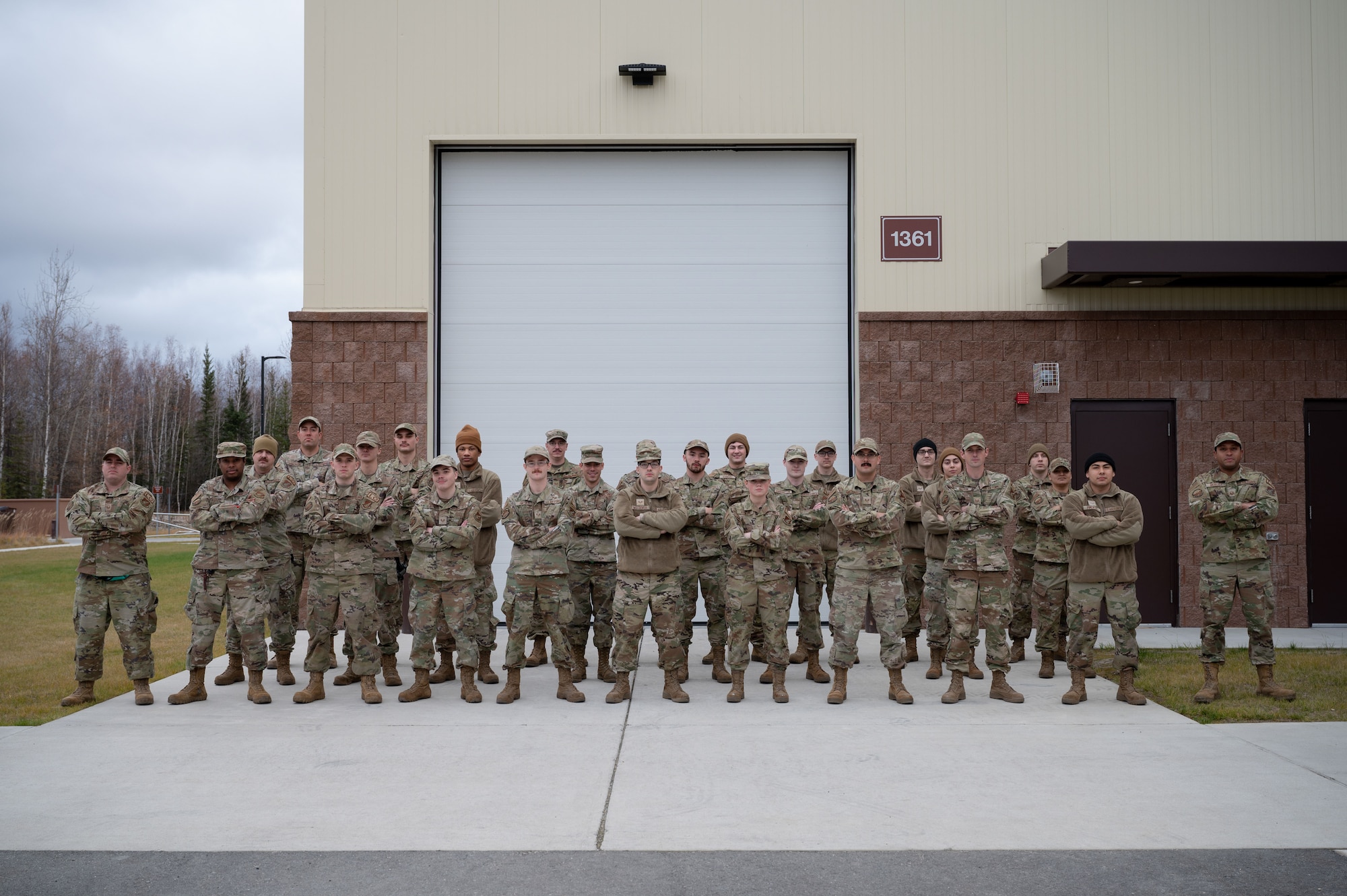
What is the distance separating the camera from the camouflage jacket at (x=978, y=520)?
7809 millimetres

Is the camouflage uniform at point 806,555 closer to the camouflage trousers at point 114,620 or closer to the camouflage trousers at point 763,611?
the camouflage trousers at point 763,611

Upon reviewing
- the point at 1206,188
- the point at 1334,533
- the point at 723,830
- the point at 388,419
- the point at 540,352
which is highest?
the point at 1206,188

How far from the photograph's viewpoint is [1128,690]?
25.7ft

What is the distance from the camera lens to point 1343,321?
1212 cm

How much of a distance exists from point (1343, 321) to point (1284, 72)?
3.23 metres

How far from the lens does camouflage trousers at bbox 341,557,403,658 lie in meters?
8.51

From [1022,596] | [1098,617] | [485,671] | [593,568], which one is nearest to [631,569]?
[593,568]

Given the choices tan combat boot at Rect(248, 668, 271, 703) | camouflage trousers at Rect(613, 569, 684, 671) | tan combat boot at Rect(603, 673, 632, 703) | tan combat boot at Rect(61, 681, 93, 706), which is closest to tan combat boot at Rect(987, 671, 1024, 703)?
camouflage trousers at Rect(613, 569, 684, 671)

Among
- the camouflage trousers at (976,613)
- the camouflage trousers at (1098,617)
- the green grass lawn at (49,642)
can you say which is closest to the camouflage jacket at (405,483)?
the green grass lawn at (49,642)

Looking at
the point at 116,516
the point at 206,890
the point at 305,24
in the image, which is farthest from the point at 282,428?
the point at 206,890

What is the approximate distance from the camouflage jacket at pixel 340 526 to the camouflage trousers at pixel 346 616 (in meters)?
0.08

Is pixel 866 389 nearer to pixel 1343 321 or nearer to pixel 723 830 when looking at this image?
pixel 1343 321

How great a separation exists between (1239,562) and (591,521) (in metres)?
5.45

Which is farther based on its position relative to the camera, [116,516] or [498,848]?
[116,516]
